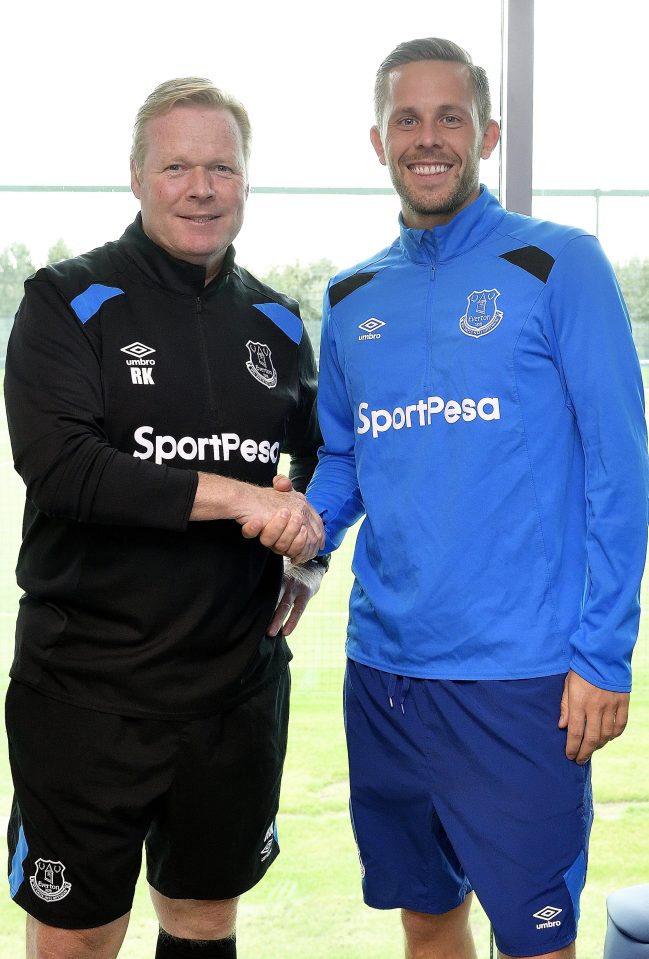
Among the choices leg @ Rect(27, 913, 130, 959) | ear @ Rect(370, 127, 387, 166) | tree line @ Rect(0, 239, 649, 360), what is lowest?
leg @ Rect(27, 913, 130, 959)

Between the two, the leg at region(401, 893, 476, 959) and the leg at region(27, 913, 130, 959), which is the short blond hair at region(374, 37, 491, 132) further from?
the leg at region(27, 913, 130, 959)

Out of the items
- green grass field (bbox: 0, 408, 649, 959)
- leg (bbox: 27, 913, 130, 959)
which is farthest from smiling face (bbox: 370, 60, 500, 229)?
leg (bbox: 27, 913, 130, 959)

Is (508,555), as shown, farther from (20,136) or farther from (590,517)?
(20,136)

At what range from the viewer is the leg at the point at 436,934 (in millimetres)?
1525

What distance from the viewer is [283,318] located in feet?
5.47

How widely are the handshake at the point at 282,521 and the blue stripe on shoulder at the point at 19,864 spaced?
58 cm

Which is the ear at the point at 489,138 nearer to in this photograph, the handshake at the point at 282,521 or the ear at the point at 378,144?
the ear at the point at 378,144

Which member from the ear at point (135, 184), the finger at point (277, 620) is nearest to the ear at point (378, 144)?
the ear at point (135, 184)

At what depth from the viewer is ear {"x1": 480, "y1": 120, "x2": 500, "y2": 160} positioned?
1.50m

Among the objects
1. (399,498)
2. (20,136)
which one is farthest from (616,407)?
(20,136)

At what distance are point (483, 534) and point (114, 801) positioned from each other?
0.68 metres

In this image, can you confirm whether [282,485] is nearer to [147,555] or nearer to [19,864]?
[147,555]

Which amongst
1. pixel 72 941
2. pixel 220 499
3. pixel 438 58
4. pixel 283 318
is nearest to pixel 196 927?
pixel 72 941

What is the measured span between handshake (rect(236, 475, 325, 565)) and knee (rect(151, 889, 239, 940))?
599mm
